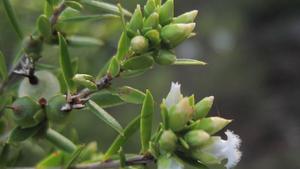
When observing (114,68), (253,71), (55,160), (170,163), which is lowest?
(253,71)

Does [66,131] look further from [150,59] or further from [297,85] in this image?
[297,85]

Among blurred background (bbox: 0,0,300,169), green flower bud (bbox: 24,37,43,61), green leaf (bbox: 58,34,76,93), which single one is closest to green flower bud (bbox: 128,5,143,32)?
green leaf (bbox: 58,34,76,93)

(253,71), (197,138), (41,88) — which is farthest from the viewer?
(253,71)

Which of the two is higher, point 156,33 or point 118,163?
point 156,33

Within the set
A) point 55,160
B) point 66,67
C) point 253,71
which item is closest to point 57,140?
point 55,160

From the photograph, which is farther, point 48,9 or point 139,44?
point 48,9

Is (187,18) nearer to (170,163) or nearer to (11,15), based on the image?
(170,163)

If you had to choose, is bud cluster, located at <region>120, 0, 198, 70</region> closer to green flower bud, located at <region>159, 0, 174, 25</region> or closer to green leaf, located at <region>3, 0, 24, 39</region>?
green flower bud, located at <region>159, 0, 174, 25</region>
